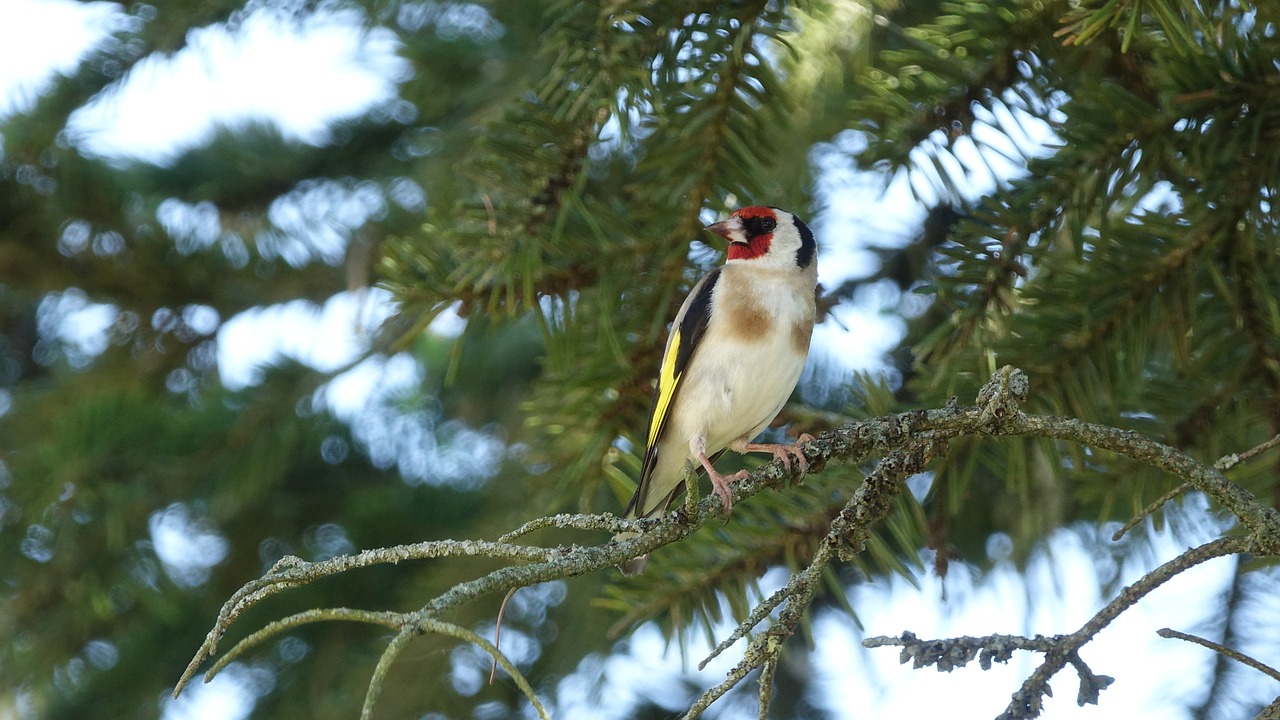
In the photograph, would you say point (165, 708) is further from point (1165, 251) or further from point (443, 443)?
point (1165, 251)

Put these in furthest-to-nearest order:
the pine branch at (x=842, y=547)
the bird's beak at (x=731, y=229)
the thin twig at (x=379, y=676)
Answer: the bird's beak at (x=731, y=229) < the pine branch at (x=842, y=547) < the thin twig at (x=379, y=676)

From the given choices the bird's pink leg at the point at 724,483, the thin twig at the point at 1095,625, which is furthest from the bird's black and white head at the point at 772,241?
the thin twig at the point at 1095,625

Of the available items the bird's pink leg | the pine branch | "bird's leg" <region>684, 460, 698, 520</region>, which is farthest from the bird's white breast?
"bird's leg" <region>684, 460, 698, 520</region>

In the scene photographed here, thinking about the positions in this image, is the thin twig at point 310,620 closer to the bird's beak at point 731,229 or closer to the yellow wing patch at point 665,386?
the yellow wing patch at point 665,386

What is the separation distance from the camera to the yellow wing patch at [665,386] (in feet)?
8.67

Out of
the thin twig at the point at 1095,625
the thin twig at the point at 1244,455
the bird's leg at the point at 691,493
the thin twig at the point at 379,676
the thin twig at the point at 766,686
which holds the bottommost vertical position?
the thin twig at the point at 766,686

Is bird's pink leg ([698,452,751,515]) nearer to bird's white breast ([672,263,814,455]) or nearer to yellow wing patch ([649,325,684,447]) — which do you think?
yellow wing patch ([649,325,684,447])

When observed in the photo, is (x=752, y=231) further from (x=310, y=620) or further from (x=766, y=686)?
(x=310, y=620)

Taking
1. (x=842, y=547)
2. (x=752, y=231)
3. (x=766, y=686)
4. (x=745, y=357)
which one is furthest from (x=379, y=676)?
(x=752, y=231)

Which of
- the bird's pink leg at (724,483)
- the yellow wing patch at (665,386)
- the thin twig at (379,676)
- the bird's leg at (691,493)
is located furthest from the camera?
the yellow wing patch at (665,386)

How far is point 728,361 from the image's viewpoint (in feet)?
9.63

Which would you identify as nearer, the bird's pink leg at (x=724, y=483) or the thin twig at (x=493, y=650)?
the thin twig at (x=493, y=650)

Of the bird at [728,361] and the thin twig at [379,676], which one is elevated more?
the thin twig at [379,676]

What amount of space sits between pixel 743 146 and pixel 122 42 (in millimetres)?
1607
